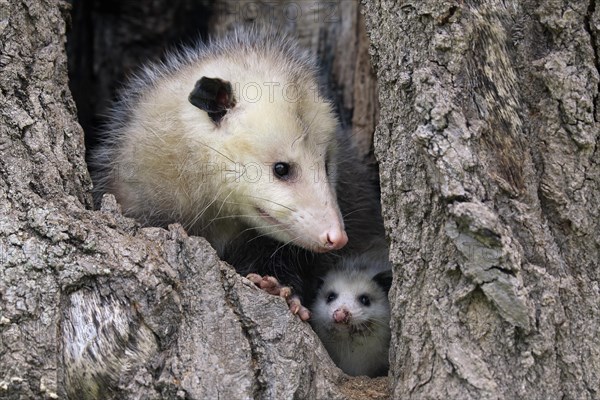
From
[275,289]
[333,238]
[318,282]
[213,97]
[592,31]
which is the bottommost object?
[318,282]

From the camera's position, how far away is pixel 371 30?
216cm

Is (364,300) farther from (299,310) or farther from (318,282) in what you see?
(299,310)

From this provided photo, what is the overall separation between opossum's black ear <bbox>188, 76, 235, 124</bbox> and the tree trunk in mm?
658

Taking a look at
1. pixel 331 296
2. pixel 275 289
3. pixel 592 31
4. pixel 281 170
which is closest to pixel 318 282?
pixel 331 296

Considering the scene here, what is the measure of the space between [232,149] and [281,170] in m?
0.18

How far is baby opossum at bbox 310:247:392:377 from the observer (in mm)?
2809

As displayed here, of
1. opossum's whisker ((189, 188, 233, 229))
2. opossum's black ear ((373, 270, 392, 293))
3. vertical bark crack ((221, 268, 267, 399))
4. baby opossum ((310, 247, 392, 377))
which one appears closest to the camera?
vertical bark crack ((221, 268, 267, 399))

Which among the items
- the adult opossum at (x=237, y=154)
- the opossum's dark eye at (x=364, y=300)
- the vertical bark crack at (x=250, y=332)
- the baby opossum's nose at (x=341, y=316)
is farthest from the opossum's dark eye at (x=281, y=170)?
the opossum's dark eye at (x=364, y=300)

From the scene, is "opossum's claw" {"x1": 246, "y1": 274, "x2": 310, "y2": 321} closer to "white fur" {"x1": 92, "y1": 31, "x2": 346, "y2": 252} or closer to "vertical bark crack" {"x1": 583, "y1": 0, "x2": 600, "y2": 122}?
"white fur" {"x1": 92, "y1": 31, "x2": 346, "y2": 252}

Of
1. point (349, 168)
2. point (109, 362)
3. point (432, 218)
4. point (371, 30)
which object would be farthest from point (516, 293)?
point (349, 168)

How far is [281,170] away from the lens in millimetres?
2477

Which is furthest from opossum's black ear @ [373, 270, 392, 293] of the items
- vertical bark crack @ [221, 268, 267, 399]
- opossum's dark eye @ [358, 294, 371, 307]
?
vertical bark crack @ [221, 268, 267, 399]

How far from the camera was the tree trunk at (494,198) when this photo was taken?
187 cm

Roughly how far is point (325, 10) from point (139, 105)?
49.2 inches
